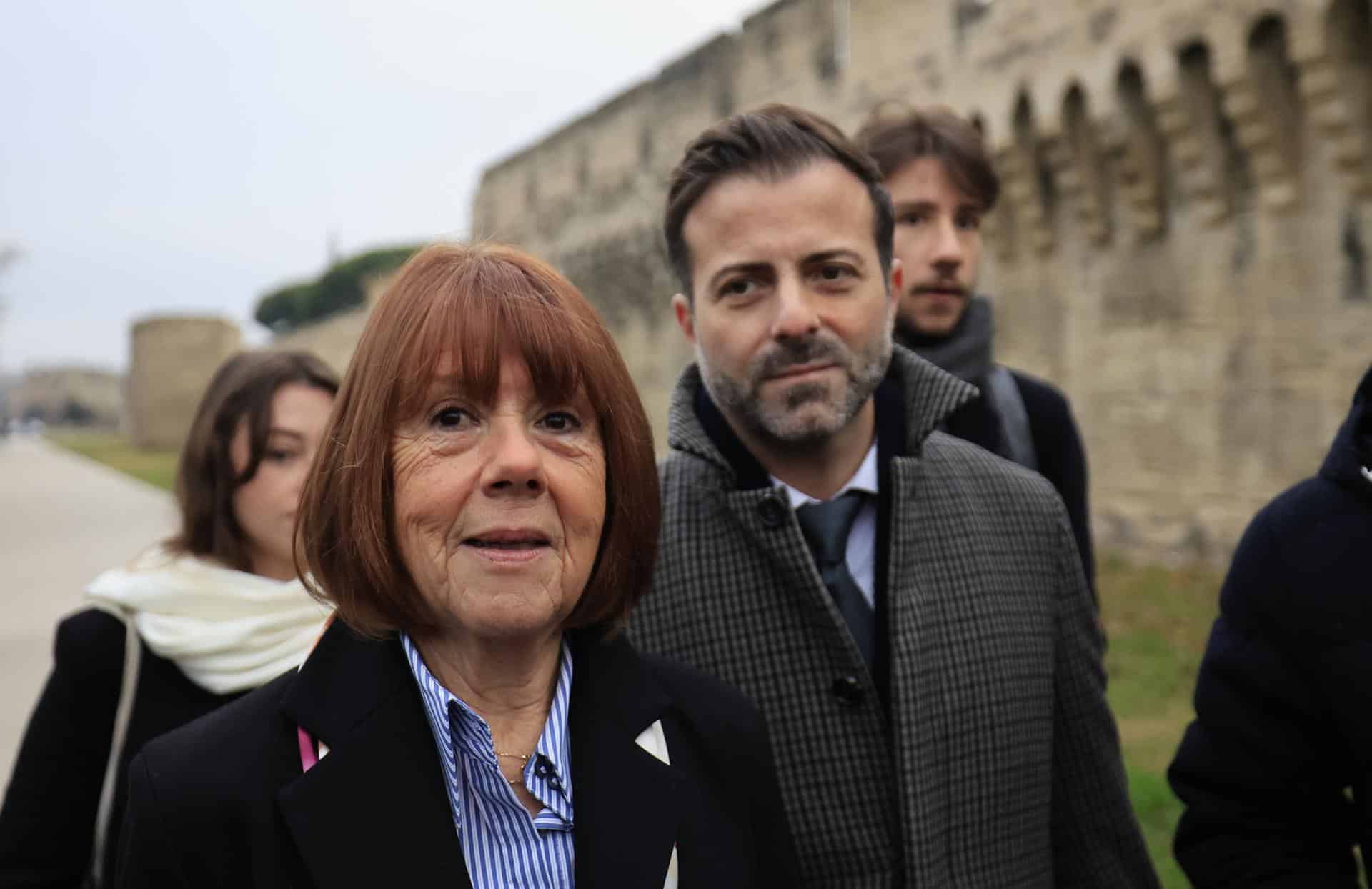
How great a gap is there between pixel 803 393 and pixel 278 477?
3.87ft

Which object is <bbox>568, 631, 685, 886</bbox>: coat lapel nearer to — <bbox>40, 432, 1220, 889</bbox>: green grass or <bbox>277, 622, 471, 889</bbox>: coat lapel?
<bbox>277, 622, 471, 889</bbox>: coat lapel

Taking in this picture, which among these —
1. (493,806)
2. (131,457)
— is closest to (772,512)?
(493,806)

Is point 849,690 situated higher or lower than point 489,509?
lower

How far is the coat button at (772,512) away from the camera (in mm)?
1882

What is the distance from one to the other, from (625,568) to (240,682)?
3.46 ft

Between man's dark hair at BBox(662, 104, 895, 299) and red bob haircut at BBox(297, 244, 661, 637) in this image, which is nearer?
red bob haircut at BBox(297, 244, 661, 637)

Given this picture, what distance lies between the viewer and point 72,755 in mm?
2096

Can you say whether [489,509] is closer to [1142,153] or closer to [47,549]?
[1142,153]

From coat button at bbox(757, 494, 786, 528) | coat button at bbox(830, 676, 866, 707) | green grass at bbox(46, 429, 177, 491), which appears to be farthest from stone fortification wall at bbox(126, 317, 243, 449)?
coat button at bbox(830, 676, 866, 707)

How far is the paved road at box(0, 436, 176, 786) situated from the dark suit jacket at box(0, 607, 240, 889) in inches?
26.6

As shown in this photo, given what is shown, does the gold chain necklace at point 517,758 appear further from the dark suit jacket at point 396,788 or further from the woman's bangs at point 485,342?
the woman's bangs at point 485,342

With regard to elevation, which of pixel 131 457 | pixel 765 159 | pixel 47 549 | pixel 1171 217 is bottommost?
pixel 131 457

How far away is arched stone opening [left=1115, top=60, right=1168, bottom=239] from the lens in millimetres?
8625

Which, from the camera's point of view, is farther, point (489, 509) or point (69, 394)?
point (69, 394)
